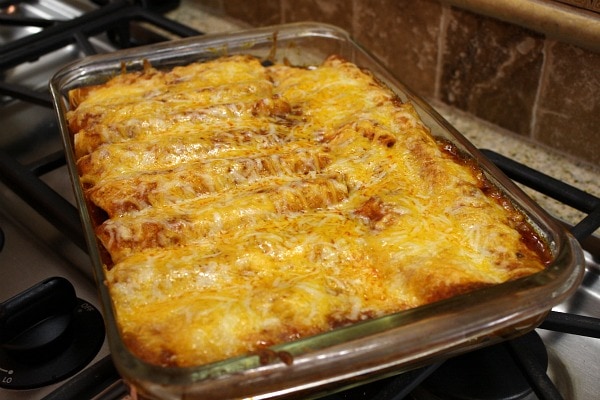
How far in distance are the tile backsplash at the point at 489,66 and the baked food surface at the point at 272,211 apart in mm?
269

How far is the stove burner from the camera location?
0.83 metres

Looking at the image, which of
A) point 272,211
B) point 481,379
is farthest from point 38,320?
point 481,379

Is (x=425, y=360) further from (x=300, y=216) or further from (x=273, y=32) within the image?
(x=273, y=32)

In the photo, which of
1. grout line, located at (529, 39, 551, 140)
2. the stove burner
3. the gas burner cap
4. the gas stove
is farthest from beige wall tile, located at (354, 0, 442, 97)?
the gas burner cap

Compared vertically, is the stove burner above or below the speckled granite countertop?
below

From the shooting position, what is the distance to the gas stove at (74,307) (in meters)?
0.81

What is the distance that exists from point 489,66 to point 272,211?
627mm

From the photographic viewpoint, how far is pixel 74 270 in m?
1.04

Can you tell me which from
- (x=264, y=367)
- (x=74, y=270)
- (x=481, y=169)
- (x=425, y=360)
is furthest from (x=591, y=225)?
(x=74, y=270)

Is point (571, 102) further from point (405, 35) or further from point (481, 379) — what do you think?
point (481, 379)

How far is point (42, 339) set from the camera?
2.78 ft

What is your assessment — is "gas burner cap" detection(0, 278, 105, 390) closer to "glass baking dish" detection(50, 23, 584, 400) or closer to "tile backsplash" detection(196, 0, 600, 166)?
"glass baking dish" detection(50, 23, 584, 400)

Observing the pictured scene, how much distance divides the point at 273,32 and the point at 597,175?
67cm

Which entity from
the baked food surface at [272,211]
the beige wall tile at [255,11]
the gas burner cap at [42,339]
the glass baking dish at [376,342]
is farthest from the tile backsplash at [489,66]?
the gas burner cap at [42,339]
